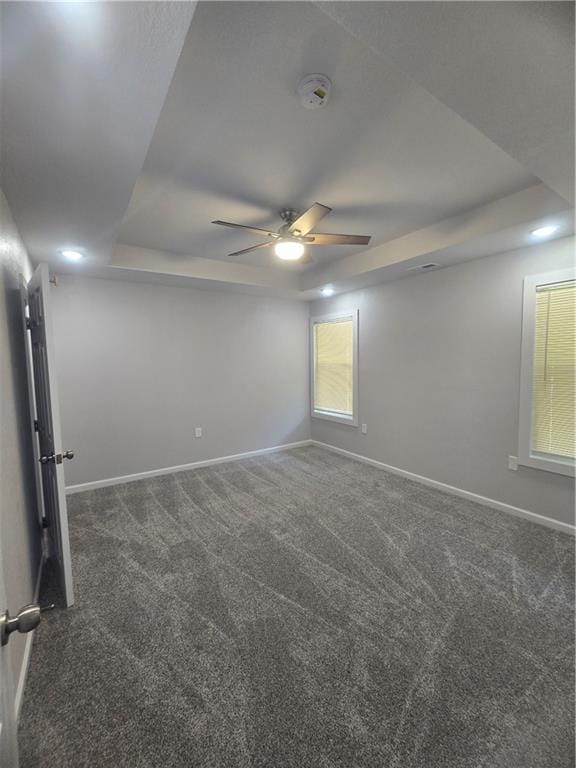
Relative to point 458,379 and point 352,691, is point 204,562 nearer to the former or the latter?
point 352,691

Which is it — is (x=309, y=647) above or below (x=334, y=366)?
below

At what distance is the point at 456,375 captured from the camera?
10.9 feet

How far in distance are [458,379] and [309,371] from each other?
7.97ft

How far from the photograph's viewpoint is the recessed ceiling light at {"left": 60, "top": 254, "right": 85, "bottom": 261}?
8.89 ft

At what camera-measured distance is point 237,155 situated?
6.10ft

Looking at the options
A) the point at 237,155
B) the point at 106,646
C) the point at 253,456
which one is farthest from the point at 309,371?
the point at 106,646

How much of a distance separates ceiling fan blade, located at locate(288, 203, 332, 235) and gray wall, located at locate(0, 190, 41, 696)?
1637 mm

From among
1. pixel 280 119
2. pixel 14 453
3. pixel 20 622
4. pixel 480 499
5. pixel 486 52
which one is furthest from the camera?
pixel 480 499

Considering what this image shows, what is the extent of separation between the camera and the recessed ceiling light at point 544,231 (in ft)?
7.81

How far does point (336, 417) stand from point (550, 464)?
2.58m

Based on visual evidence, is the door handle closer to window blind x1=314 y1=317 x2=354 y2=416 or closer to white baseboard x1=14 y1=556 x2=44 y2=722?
white baseboard x1=14 y1=556 x2=44 y2=722

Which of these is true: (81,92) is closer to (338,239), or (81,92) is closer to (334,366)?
(338,239)

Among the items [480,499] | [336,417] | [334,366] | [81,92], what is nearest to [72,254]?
[81,92]

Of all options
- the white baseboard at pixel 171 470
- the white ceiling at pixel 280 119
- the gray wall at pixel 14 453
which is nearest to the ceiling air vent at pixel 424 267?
the white ceiling at pixel 280 119
